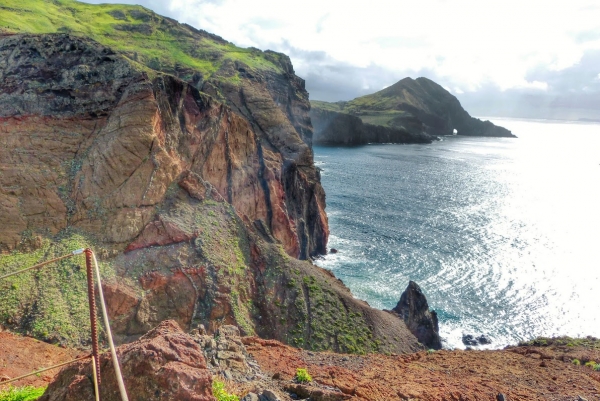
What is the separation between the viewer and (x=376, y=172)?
372 ft

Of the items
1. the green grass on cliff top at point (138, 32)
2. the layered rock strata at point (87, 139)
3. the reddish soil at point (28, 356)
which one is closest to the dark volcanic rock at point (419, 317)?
the layered rock strata at point (87, 139)

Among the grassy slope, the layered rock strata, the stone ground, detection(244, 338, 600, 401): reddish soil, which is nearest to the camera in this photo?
the stone ground

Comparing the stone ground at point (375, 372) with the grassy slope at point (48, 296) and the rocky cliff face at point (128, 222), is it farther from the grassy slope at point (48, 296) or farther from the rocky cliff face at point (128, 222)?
the rocky cliff face at point (128, 222)

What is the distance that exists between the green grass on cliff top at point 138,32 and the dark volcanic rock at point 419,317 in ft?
166

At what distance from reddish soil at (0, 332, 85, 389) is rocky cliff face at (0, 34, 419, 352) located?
3.97 feet

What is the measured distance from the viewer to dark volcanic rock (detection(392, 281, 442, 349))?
42062 millimetres

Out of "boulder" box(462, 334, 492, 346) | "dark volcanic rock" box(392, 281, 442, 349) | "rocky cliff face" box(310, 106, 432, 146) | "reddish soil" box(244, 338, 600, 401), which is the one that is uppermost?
"rocky cliff face" box(310, 106, 432, 146)

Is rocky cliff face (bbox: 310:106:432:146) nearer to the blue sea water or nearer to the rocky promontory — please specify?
the blue sea water

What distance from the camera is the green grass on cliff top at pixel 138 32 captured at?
80.6 meters

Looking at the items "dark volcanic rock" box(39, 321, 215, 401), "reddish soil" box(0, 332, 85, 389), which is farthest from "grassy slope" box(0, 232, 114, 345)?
"dark volcanic rock" box(39, 321, 215, 401)

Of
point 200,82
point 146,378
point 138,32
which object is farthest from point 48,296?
point 138,32

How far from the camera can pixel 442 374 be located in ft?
69.4

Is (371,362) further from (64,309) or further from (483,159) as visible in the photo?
(483,159)

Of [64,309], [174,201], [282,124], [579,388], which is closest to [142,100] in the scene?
[174,201]
